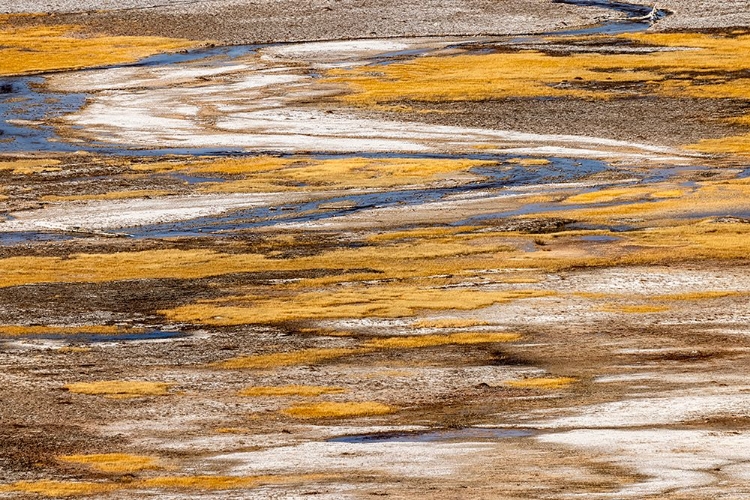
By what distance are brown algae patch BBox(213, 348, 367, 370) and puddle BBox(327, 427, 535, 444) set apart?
9.61 feet

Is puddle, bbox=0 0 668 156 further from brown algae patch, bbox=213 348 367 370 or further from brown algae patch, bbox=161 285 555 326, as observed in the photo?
brown algae patch, bbox=213 348 367 370

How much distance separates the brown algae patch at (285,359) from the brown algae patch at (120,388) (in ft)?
3.42

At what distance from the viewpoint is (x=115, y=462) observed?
1477 centimetres

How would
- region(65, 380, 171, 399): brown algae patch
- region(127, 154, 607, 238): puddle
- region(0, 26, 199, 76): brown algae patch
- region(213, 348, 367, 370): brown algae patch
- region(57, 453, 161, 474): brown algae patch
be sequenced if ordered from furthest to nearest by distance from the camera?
region(0, 26, 199, 76): brown algae patch
region(127, 154, 607, 238): puddle
region(213, 348, 367, 370): brown algae patch
region(65, 380, 171, 399): brown algae patch
region(57, 453, 161, 474): brown algae patch

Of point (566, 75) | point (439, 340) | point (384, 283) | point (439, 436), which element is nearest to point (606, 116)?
point (566, 75)

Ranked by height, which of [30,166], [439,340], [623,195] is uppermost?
[439,340]

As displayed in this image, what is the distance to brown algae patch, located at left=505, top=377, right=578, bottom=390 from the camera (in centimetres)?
1677

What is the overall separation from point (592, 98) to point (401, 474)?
27679 mm

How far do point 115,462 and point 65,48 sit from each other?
4489cm

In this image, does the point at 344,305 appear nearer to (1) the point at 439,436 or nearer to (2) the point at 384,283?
(2) the point at 384,283

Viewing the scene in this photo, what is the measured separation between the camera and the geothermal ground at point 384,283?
14.6 meters

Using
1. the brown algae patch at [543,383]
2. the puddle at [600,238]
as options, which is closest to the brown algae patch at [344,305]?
the brown algae patch at [543,383]

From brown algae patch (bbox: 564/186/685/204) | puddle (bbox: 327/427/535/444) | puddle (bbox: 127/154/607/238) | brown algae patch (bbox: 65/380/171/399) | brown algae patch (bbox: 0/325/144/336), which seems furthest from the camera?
brown algae patch (bbox: 564/186/685/204)

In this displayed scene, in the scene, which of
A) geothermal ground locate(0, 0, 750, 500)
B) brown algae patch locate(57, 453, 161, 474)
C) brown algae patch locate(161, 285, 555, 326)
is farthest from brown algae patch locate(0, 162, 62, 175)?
brown algae patch locate(57, 453, 161, 474)
